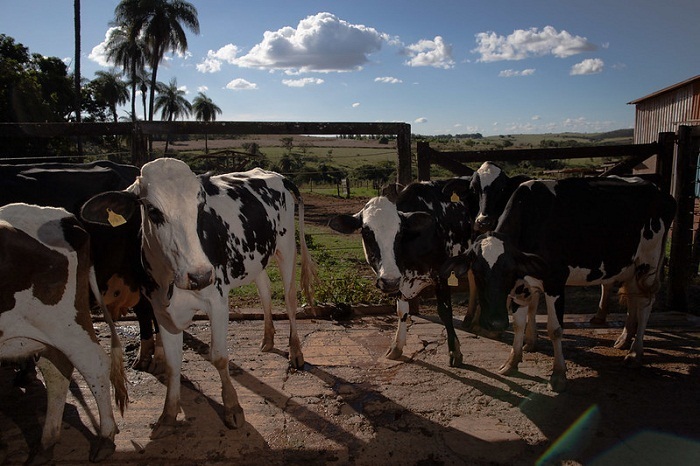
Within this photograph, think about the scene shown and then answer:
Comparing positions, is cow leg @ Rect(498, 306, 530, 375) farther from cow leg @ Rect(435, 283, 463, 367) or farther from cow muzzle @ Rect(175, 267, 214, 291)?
cow muzzle @ Rect(175, 267, 214, 291)

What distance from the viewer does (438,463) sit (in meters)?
3.47

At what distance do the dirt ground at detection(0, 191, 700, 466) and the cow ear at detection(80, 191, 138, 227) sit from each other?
1.67 m

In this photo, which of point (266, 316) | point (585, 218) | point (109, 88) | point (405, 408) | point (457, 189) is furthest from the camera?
point (109, 88)

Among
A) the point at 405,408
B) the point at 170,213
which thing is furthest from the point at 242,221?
the point at 405,408

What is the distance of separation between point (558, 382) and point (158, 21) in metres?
34.6

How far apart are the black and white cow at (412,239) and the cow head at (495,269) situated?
1.20 feet

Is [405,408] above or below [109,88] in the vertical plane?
below

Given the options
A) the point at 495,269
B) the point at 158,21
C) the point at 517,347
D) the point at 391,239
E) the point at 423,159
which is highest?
the point at 158,21

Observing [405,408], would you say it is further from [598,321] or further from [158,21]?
[158,21]

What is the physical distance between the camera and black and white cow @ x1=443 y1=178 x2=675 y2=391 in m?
4.35

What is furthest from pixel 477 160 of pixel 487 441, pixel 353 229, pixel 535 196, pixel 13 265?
pixel 13 265

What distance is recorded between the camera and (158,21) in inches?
1272

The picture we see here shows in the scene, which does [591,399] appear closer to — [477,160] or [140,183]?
[477,160]

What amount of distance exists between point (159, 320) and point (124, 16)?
3452 cm
